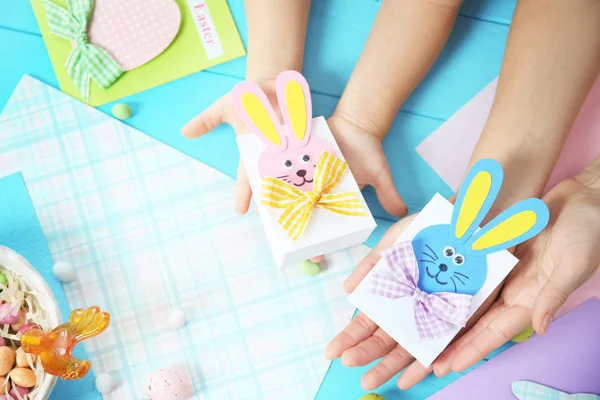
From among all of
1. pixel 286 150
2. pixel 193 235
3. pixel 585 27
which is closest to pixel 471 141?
pixel 585 27

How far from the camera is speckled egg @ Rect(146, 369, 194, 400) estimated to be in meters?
0.81

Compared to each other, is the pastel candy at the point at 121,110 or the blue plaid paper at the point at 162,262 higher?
the pastel candy at the point at 121,110

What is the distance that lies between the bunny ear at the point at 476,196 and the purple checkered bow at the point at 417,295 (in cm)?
7

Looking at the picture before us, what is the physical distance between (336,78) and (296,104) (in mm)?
257

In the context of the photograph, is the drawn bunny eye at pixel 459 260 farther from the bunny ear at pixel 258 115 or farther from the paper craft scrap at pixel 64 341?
the paper craft scrap at pixel 64 341

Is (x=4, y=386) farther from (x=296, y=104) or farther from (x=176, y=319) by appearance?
(x=296, y=104)

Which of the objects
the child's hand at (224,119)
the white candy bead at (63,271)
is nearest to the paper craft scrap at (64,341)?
the white candy bead at (63,271)

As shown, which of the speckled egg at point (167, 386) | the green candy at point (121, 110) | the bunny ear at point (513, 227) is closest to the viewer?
the bunny ear at point (513, 227)

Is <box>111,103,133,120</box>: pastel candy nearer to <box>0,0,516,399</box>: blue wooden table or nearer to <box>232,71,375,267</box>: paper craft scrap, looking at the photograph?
<box>0,0,516,399</box>: blue wooden table

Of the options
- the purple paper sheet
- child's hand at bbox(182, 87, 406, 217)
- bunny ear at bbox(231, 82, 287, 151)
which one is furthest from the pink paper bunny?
the purple paper sheet

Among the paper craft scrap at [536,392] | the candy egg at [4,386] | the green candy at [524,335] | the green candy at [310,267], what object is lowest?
the paper craft scrap at [536,392]

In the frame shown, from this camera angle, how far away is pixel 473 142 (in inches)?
38.1

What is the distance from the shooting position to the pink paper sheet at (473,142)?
96 centimetres

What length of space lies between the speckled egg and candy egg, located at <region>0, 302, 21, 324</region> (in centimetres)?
20
